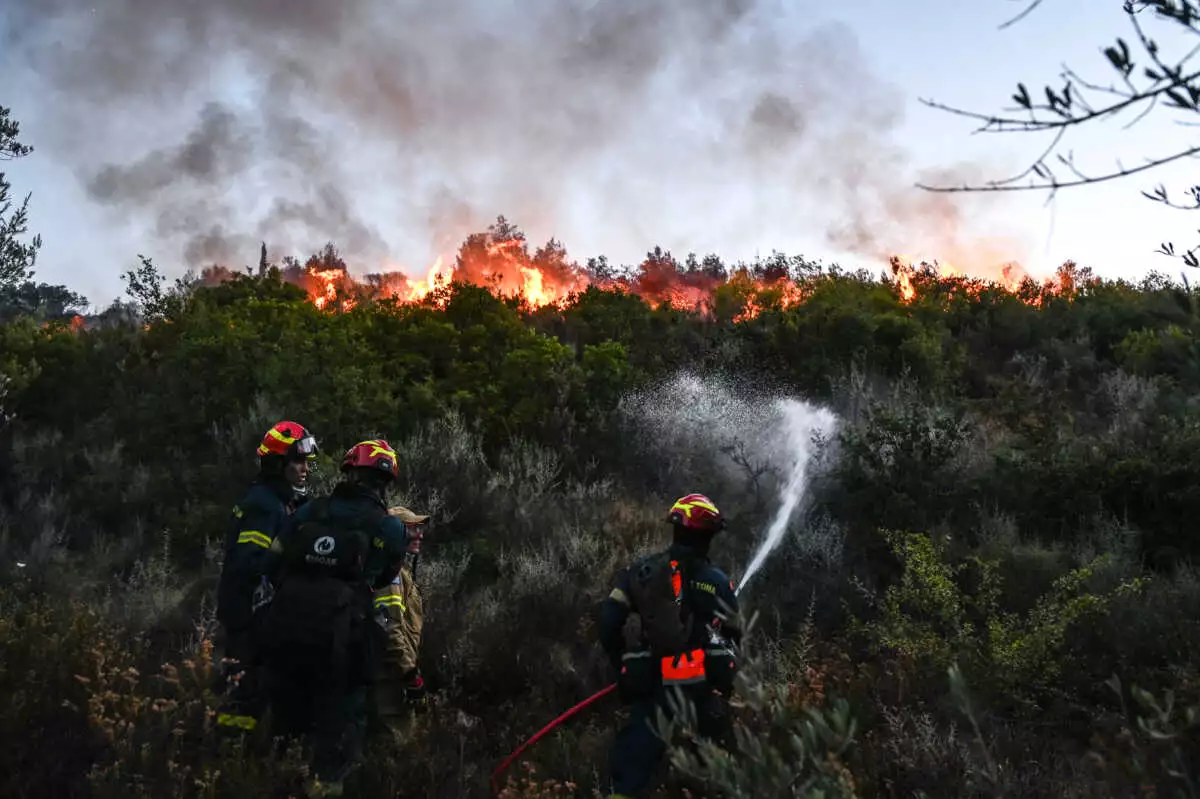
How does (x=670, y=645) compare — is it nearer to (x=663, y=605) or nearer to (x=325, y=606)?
(x=663, y=605)

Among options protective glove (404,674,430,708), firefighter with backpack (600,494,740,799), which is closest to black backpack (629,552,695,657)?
firefighter with backpack (600,494,740,799)

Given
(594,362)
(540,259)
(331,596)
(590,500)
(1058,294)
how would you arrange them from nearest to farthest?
(331,596) → (590,500) → (594,362) → (1058,294) → (540,259)

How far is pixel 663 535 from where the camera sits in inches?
386

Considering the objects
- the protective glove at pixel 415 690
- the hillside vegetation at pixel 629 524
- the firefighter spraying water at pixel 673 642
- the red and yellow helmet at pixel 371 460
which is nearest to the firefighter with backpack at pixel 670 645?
the firefighter spraying water at pixel 673 642

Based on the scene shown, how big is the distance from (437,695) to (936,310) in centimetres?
1329

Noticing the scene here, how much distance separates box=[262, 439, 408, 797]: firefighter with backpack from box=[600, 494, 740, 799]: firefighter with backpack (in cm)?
147

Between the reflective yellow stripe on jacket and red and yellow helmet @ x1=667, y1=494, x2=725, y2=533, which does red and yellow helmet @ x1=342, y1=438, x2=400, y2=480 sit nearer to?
the reflective yellow stripe on jacket

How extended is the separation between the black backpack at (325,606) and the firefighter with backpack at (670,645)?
150cm

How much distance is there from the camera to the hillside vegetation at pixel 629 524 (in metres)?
5.36

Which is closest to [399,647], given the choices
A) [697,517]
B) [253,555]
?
[253,555]

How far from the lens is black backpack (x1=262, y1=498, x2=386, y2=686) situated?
516 centimetres

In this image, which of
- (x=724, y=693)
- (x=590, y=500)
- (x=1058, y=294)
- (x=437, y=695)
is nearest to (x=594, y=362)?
(x=590, y=500)

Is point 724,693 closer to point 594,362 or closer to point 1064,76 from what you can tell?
point 1064,76

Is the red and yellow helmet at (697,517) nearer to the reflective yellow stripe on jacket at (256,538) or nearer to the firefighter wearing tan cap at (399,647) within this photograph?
the firefighter wearing tan cap at (399,647)
